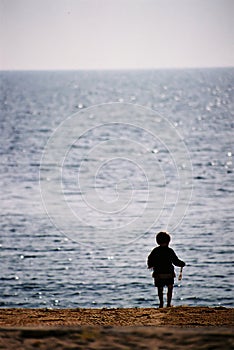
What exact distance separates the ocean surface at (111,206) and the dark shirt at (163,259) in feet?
40.7

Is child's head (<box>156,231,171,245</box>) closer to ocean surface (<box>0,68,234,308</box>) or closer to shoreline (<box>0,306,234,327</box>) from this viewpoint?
shoreline (<box>0,306,234,327</box>)

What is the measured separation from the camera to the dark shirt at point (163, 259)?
9609mm

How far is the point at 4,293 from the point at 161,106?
88.4 metres

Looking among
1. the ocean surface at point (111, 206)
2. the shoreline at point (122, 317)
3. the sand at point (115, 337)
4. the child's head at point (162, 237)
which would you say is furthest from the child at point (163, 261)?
the ocean surface at point (111, 206)

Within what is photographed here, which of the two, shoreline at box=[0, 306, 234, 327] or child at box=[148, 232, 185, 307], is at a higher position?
child at box=[148, 232, 185, 307]

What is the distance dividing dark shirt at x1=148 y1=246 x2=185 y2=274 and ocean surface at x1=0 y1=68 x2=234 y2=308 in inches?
488

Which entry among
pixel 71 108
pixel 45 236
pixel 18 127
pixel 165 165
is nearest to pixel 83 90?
pixel 71 108

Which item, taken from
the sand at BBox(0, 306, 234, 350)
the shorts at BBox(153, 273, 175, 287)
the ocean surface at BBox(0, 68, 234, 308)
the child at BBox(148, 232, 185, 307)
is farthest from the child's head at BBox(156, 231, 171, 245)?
the ocean surface at BBox(0, 68, 234, 308)

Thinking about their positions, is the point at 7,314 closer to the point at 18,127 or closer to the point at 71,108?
the point at 18,127

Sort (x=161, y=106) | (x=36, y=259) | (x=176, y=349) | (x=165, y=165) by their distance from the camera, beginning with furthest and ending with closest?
(x=161, y=106) → (x=165, y=165) → (x=36, y=259) → (x=176, y=349)

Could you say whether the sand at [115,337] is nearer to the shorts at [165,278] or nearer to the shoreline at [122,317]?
the shoreline at [122,317]

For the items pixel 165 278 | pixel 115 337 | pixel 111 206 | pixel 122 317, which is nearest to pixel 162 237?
pixel 165 278

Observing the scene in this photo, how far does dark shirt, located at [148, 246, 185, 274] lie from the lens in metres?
9.61

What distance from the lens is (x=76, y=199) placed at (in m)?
43.0
